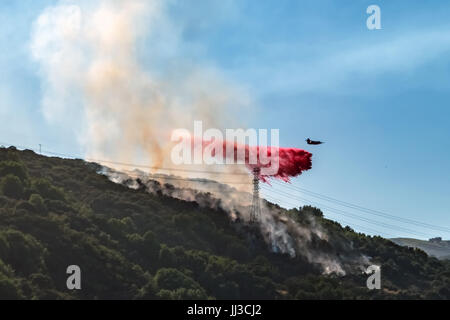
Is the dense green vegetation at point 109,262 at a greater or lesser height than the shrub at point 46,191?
lesser

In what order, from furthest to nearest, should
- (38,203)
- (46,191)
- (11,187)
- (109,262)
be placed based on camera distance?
1. (46,191)
2. (11,187)
3. (38,203)
4. (109,262)

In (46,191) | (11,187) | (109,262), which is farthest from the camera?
(46,191)

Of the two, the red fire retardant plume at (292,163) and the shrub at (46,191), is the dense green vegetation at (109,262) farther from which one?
the red fire retardant plume at (292,163)

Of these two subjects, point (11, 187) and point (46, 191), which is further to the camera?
point (46, 191)

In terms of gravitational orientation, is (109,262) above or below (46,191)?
below

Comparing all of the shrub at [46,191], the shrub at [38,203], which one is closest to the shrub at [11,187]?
the shrub at [46,191]

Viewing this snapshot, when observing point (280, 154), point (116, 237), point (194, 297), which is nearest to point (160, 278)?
point (194, 297)

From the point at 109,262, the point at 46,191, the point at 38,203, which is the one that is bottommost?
the point at 109,262

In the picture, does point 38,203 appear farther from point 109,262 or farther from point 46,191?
point 109,262

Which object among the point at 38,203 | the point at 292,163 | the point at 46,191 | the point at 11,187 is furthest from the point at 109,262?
the point at 292,163
